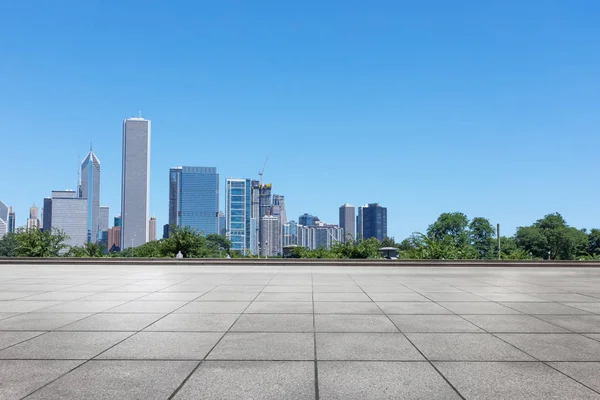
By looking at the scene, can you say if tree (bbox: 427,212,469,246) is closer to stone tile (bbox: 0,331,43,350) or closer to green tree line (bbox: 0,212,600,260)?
green tree line (bbox: 0,212,600,260)

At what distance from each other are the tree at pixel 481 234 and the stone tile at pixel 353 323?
99.8m

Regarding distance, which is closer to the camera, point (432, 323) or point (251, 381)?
point (251, 381)

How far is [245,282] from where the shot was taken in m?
14.8

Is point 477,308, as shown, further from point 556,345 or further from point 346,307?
point 556,345

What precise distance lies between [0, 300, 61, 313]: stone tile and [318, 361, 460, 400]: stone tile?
269 inches

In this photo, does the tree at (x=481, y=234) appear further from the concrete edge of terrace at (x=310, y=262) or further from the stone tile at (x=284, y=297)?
the stone tile at (x=284, y=297)

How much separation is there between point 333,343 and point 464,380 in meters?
1.93

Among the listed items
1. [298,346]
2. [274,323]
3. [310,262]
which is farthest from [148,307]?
[310,262]

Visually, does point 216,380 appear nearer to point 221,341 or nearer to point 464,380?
point 221,341

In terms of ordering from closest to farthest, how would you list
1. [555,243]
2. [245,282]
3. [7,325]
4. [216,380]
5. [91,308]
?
1. [216,380]
2. [7,325]
3. [91,308]
4. [245,282]
5. [555,243]

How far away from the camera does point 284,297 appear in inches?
432

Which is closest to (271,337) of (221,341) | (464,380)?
(221,341)

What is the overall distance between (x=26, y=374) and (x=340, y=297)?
716 cm

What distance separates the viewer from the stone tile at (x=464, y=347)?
564cm
